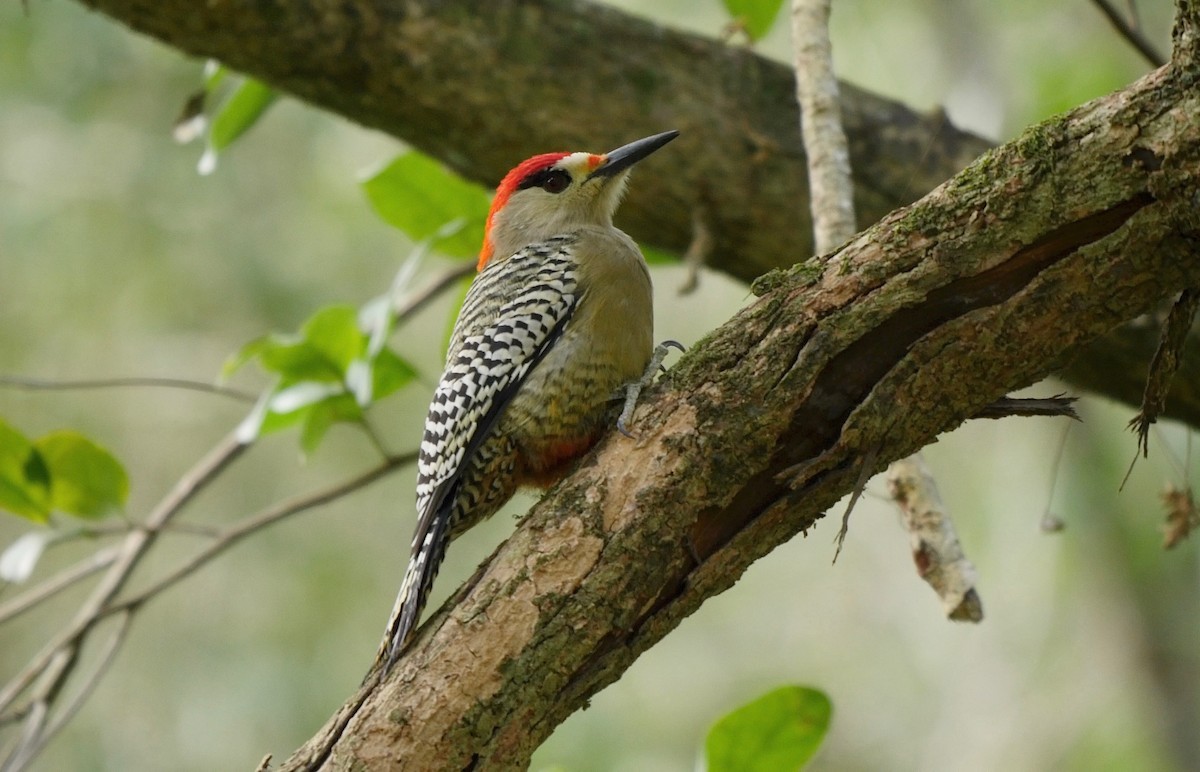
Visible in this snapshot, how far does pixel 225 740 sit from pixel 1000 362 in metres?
7.93

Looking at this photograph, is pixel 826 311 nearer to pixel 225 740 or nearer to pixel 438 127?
pixel 438 127

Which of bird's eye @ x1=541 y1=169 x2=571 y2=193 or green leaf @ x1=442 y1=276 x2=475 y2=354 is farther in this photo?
green leaf @ x1=442 y1=276 x2=475 y2=354

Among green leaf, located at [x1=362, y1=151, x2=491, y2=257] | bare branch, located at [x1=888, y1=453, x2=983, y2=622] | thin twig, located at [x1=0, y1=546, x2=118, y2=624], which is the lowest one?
bare branch, located at [x1=888, y1=453, x2=983, y2=622]

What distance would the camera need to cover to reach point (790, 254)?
4418 millimetres

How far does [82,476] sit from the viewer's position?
13.5 ft

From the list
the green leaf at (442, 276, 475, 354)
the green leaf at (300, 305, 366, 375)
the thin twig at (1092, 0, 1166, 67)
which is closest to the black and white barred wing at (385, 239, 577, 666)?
the green leaf at (300, 305, 366, 375)

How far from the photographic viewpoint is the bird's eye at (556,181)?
4.14 meters

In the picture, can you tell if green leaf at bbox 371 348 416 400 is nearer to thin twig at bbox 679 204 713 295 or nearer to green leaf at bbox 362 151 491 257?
green leaf at bbox 362 151 491 257

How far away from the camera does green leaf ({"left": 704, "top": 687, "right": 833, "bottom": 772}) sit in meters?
3.05

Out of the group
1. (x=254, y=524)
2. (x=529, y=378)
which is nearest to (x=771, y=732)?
(x=529, y=378)

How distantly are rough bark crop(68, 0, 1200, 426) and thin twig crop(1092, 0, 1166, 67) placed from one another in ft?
2.19

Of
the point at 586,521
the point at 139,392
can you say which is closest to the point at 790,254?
the point at 586,521

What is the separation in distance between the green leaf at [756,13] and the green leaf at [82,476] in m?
2.75

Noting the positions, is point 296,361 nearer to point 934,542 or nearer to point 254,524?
point 254,524
